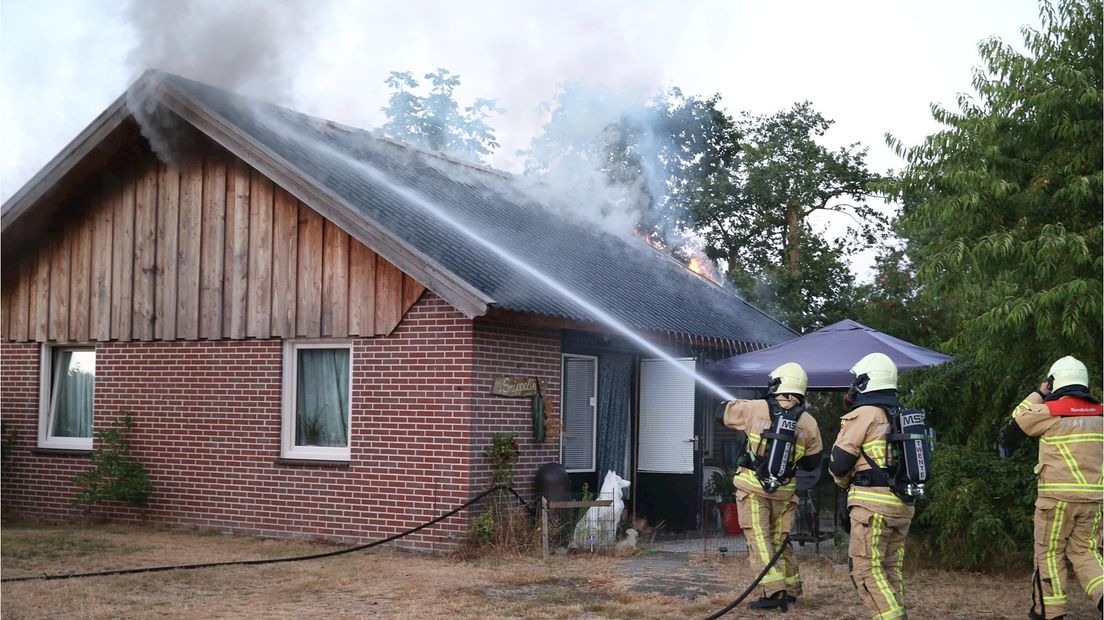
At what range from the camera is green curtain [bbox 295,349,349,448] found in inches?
501

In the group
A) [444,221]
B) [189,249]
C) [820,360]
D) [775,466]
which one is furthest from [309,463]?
[775,466]

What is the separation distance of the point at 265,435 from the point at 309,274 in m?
1.86

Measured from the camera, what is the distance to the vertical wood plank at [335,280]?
1245 centimetres

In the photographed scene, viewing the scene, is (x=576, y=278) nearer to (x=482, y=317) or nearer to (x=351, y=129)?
(x=482, y=317)

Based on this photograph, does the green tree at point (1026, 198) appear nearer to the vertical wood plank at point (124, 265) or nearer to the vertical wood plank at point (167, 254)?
the vertical wood plank at point (167, 254)

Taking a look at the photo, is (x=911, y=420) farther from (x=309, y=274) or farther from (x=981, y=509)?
(x=309, y=274)

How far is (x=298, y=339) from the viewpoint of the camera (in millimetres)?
12906

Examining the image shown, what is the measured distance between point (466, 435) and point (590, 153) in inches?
394

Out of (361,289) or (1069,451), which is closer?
(1069,451)

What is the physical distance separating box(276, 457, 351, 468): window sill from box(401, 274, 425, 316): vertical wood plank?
1.76 meters

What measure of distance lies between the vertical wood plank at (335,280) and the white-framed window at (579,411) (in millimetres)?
2494

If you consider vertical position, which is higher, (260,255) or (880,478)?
(260,255)

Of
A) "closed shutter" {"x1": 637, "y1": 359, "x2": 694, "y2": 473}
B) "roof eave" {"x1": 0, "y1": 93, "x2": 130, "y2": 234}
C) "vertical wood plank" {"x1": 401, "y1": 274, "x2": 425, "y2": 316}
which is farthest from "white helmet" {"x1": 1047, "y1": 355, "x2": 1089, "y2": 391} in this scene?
"roof eave" {"x1": 0, "y1": 93, "x2": 130, "y2": 234}

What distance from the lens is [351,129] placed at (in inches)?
653
